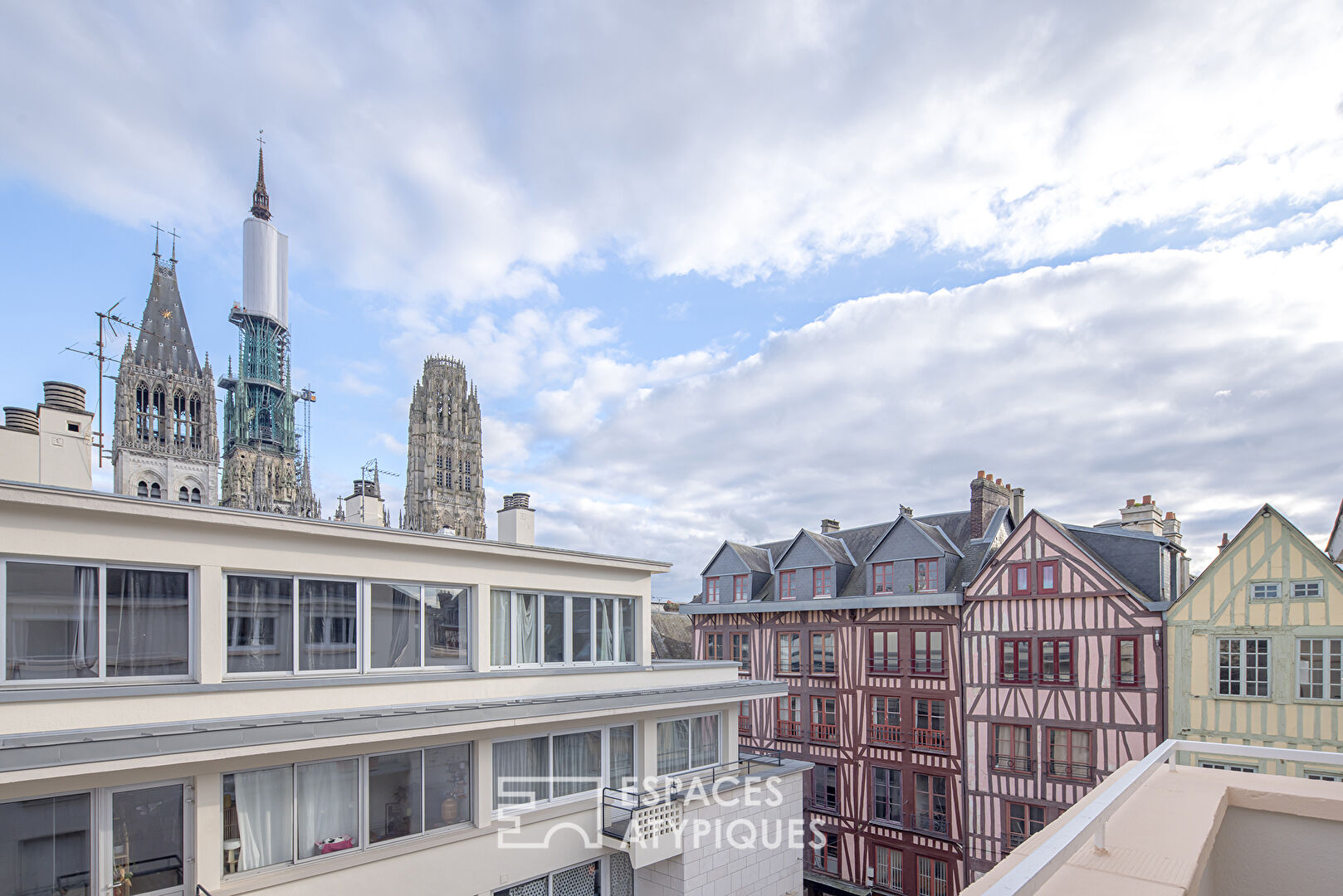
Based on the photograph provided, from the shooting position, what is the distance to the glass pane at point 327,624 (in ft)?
28.7

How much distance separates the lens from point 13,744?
599cm

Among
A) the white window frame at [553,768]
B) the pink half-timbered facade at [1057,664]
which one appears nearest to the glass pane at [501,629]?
the white window frame at [553,768]

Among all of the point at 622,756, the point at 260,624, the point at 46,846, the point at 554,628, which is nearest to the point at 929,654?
the point at 622,756

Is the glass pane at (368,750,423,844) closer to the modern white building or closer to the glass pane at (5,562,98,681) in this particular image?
the modern white building

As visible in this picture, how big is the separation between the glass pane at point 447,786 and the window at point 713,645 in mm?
16115

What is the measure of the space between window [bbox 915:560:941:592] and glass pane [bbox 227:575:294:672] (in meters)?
17.1

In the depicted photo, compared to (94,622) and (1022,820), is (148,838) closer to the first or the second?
(94,622)

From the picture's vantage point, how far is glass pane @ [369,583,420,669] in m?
9.46

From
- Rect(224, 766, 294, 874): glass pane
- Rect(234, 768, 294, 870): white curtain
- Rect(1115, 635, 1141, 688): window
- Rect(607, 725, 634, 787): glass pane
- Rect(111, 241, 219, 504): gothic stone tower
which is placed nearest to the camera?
Rect(224, 766, 294, 874): glass pane

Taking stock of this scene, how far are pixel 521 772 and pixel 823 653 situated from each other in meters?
14.0

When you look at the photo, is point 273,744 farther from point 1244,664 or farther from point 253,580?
point 1244,664

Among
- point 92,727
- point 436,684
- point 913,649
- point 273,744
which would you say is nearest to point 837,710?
point 913,649

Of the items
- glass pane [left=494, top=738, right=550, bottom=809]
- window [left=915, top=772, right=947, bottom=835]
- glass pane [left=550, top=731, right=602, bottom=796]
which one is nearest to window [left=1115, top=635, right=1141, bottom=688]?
window [left=915, top=772, right=947, bottom=835]

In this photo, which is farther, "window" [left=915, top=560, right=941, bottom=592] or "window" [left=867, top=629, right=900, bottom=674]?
"window" [left=867, top=629, right=900, bottom=674]
